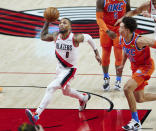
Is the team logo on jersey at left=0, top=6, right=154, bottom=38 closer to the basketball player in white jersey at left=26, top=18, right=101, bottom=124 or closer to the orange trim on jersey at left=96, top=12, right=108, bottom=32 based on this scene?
the orange trim on jersey at left=96, top=12, right=108, bottom=32

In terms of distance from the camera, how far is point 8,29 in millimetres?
12297

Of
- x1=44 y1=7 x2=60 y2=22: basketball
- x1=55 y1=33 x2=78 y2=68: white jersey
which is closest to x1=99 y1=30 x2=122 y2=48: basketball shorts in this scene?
x1=55 y1=33 x2=78 y2=68: white jersey

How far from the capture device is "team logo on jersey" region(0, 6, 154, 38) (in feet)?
39.4

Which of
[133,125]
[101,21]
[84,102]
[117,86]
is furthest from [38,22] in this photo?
[133,125]

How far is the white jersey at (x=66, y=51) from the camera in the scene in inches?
256

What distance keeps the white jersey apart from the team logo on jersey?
507 centimetres

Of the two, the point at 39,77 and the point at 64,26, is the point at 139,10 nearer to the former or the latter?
the point at 64,26

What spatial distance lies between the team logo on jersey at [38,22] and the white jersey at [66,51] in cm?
507

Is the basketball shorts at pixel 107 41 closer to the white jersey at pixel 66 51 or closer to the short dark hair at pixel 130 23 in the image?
the white jersey at pixel 66 51

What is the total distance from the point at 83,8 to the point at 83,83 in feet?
20.7

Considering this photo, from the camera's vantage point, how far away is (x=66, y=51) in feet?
21.4

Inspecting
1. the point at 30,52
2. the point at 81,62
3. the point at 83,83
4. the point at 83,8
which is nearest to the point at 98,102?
the point at 83,83

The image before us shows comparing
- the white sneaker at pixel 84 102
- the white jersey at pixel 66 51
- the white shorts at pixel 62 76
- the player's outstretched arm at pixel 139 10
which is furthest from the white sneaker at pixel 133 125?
the player's outstretched arm at pixel 139 10

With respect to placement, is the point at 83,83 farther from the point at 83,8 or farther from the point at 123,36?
the point at 83,8
